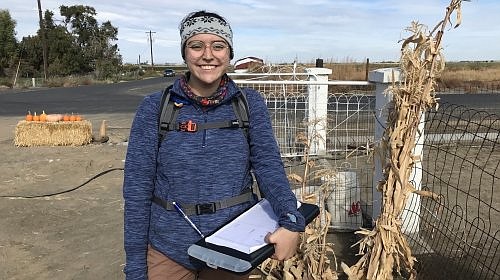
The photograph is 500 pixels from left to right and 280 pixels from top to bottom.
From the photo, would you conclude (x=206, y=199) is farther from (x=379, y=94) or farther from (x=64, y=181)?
(x=64, y=181)

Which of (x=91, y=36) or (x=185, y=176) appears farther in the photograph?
(x=91, y=36)

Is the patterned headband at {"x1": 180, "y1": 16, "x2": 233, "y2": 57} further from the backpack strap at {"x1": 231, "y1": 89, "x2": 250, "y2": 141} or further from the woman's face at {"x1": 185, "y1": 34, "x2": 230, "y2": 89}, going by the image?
the backpack strap at {"x1": 231, "y1": 89, "x2": 250, "y2": 141}

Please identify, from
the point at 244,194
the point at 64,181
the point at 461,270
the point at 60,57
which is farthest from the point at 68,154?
the point at 60,57

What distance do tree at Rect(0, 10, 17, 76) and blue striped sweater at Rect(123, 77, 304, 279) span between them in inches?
2375

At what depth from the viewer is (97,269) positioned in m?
4.36

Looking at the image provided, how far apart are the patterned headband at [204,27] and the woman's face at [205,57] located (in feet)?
0.06

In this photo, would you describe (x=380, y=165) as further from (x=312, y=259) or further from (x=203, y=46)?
(x=203, y=46)

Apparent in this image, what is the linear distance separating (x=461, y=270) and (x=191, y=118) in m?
3.04

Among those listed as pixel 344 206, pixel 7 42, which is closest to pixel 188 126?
pixel 344 206

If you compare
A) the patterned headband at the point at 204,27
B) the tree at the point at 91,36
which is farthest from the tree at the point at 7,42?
the patterned headband at the point at 204,27

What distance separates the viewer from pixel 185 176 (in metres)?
2.00

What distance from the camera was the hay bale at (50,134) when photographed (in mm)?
10977

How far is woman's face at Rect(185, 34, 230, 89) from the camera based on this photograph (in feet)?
6.51

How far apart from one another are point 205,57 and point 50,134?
10.1 meters
